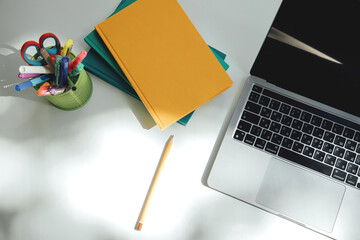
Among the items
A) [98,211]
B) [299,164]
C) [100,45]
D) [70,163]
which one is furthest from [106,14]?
[299,164]

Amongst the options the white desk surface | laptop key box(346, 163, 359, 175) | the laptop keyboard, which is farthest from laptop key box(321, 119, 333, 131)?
the white desk surface

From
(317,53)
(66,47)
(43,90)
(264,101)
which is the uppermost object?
(317,53)

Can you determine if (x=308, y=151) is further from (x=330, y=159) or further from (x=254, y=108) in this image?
(x=254, y=108)

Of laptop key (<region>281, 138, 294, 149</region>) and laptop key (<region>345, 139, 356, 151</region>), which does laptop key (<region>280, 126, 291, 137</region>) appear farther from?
laptop key (<region>345, 139, 356, 151</region>)

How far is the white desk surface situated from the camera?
714mm

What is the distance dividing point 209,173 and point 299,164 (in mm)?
222

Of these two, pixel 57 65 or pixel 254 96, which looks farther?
pixel 254 96

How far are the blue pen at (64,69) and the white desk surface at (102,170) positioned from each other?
15cm

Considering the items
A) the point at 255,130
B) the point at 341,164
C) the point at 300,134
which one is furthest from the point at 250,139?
the point at 341,164

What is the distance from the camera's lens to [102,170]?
0.74 metres

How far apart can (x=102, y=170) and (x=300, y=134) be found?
0.50 m

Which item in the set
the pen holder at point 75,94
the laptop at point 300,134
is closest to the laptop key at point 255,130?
the laptop at point 300,134

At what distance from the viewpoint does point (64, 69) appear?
1.94 ft

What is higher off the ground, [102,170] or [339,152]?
[339,152]
